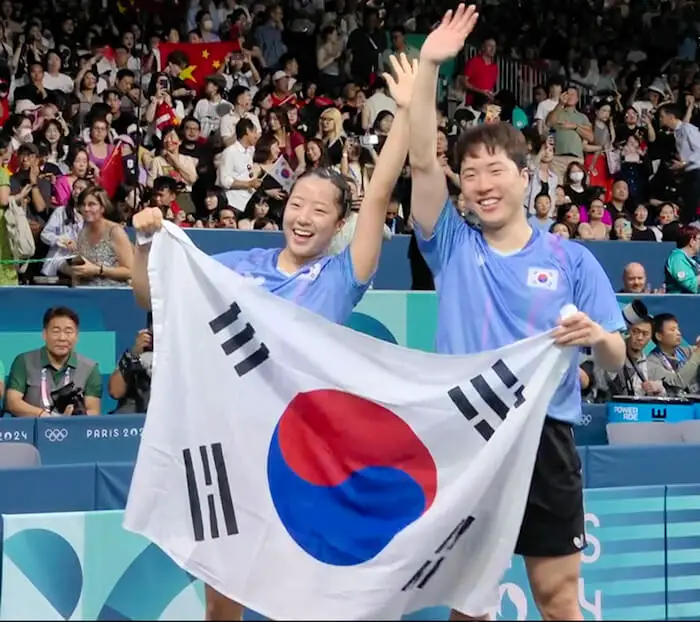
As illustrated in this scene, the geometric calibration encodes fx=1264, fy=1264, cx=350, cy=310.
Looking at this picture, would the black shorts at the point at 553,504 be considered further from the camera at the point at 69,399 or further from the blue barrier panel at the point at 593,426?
the blue barrier panel at the point at 593,426

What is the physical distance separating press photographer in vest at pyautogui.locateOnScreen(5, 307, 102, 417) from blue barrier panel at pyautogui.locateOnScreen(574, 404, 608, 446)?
11.5 ft

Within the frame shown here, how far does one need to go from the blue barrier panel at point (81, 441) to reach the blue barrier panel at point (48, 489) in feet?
4.95

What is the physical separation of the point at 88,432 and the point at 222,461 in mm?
3955

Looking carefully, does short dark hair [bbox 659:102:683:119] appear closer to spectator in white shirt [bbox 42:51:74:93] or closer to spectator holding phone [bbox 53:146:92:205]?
spectator in white shirt [bbox 42:51:74:93]

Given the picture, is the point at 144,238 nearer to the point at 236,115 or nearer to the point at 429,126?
the point at 429,126

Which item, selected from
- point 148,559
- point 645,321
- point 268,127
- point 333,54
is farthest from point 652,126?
point 148,559

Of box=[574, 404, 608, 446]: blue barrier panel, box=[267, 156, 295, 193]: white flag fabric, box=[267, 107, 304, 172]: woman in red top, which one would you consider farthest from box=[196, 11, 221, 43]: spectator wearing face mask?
box=[574, 404, 608, 446]: blue barrier panel

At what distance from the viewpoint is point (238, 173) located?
12.4 meters

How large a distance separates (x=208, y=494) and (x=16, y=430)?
3.96 metres

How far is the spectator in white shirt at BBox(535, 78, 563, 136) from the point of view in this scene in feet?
51.9

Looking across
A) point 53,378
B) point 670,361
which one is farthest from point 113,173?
point 670,361

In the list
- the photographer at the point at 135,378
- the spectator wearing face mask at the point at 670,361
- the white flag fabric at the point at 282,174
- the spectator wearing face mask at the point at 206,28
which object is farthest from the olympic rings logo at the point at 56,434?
the spectator wearing face mask at the point at 206,28

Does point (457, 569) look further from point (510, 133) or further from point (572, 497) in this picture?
point (510, 133)

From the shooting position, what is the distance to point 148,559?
5250 mm
